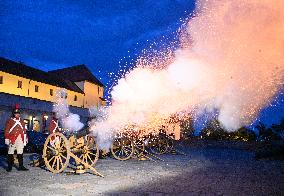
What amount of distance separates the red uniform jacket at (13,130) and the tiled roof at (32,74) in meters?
25.9

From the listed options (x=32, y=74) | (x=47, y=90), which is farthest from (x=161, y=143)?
(x=32, y=74)

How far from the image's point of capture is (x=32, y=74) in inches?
1594

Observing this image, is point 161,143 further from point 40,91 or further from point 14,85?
point 40,91

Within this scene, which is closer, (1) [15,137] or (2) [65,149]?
(2) [65,149]

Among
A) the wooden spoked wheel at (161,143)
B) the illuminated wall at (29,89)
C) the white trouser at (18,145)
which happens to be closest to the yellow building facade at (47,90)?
the illuminated wall at (29,89)

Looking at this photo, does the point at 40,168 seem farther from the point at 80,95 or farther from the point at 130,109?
the point at 80,95

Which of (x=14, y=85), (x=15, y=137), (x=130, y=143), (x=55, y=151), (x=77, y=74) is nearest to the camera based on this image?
(x=55, y=151)

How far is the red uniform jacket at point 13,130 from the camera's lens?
10.2 meters

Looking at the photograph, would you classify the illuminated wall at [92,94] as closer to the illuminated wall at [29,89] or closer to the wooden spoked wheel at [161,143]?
the illuminated wall at [29,89]

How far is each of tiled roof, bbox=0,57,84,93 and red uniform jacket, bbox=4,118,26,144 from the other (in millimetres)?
25876

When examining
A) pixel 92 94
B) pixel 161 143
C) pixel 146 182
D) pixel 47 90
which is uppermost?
pixel 92 94

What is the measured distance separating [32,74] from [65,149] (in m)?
32.7

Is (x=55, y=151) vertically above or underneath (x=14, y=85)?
underneath

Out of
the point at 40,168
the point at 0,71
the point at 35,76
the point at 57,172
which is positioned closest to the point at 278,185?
the point at 57,172
